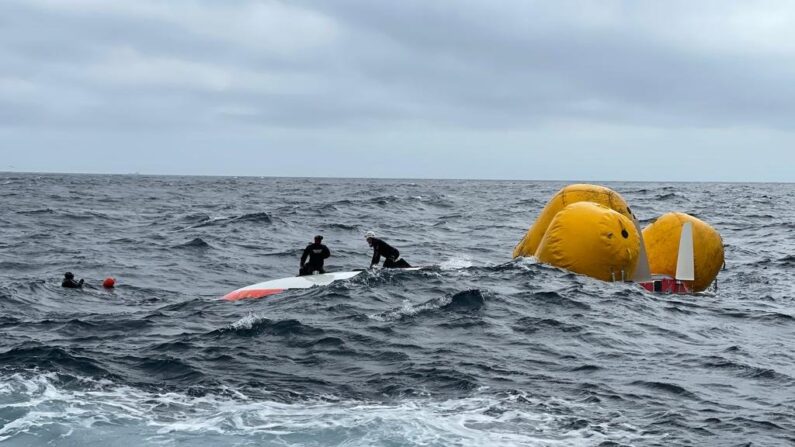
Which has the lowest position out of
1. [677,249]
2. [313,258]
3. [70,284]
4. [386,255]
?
[70,284]

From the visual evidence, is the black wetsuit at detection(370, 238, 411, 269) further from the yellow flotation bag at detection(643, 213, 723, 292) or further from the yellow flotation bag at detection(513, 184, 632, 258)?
the yellow flotation bag at detection(643, 213, 723, 292)

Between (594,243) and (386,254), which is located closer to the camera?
(594,243)

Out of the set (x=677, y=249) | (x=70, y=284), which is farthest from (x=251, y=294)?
(x=677, y=249)

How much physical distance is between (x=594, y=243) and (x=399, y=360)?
7.59 meters

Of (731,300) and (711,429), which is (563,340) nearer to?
(711,429)

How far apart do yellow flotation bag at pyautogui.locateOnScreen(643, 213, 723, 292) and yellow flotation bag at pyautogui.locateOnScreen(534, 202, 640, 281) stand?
2083 mm

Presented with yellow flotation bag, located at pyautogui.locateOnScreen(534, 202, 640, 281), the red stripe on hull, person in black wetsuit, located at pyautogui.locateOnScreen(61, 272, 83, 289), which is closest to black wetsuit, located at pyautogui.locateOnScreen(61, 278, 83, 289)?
person in black wetsuit, located at pyautogui.locateOnScreen(61, 272, 83, 289)

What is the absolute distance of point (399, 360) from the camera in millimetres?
12484

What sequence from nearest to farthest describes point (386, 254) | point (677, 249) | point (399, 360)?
point (399, 360) → point (677, 249) → point (386, 254)

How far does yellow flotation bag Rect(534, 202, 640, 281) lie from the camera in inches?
733

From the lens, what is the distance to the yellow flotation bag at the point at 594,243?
61.1 feet

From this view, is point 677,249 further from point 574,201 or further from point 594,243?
point 594,243

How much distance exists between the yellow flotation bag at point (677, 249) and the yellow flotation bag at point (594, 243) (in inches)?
82.0

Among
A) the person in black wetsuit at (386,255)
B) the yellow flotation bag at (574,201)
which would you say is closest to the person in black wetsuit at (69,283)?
the person in black wetsuit at (386,255)
